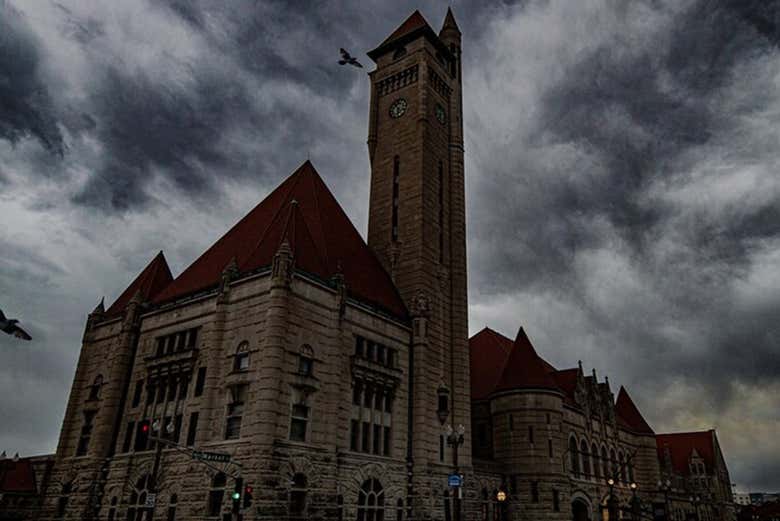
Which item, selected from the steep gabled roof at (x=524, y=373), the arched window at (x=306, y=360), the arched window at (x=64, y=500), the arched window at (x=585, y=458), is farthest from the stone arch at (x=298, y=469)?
the arched window at (x=585, y=458)

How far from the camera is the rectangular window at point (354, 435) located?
111 feet

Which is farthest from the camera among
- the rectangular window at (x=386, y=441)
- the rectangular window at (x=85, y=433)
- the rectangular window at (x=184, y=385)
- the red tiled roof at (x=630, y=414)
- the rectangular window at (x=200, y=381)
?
the red tiled roof at (x=630, y=414)

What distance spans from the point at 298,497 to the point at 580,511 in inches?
1275

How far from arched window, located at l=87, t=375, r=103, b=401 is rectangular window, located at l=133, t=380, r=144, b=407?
3797 mm

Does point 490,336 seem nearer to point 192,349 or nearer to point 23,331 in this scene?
point 192,349

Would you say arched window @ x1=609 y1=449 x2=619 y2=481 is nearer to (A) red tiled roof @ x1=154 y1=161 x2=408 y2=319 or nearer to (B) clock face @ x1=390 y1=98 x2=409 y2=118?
(A) red tiled roof @ x1=154 y1=161 x2=408 y2=319

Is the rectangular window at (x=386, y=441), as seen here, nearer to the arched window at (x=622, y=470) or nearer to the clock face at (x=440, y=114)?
the clock face at (x=440, y=114)

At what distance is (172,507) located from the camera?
1209 inches

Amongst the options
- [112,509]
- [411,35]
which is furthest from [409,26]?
[112,509]

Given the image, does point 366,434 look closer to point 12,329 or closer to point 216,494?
point 216,494

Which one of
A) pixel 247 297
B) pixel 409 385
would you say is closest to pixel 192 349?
pixel 247 297

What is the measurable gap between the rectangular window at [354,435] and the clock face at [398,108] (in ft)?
90.7

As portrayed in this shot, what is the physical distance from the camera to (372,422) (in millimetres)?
35750

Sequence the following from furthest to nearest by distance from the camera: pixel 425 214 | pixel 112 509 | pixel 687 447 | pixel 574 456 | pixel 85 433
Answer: pixel 687 447 → pixel 574 456 → pixel 425 214 → pixel 85 433 → pixel 112 509
